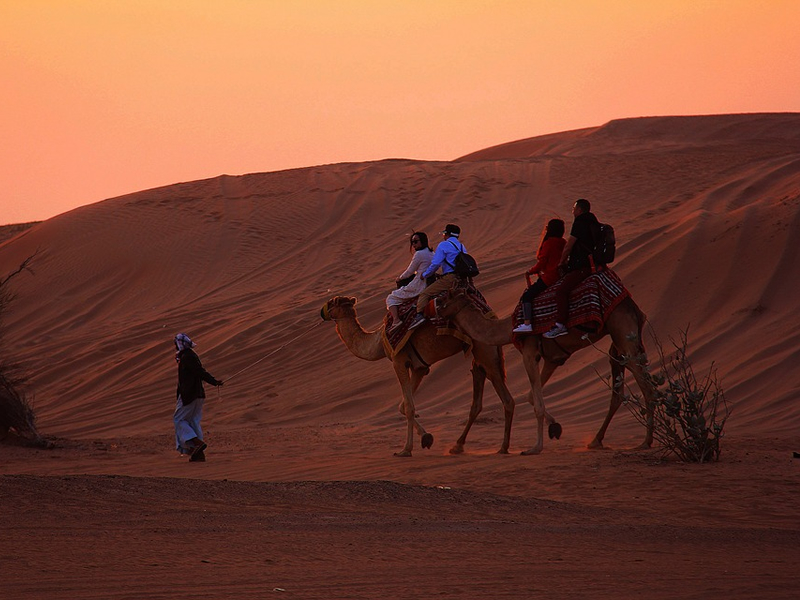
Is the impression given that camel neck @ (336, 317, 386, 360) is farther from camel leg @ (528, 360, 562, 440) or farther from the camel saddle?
the camel saddle

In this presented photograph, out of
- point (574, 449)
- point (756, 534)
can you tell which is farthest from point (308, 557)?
point (574, 449)

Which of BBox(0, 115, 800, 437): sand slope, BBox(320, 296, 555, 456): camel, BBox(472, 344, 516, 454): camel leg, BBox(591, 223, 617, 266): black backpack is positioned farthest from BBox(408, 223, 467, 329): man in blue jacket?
BBox(0, 115, 800, 437): sand slope

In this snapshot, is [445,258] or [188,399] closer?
[445,258]

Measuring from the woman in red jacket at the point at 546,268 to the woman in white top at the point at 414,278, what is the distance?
124 centimetres

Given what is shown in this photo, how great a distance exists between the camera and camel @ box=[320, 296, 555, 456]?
38.3 ft

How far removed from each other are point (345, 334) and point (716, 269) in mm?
7938

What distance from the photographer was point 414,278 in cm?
1198

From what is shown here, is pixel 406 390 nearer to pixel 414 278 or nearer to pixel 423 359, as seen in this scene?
pixel 423 359

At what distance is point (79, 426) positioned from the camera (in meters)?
17.2

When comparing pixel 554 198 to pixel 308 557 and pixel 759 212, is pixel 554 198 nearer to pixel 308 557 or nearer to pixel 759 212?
pixel 759 212

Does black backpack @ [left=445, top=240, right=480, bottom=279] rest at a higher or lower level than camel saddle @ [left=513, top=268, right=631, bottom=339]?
higher

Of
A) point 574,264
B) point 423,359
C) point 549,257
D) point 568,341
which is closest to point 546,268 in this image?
point 549,257

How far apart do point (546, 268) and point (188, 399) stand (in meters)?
4.61

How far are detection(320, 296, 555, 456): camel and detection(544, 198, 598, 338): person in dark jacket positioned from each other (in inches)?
39.8
